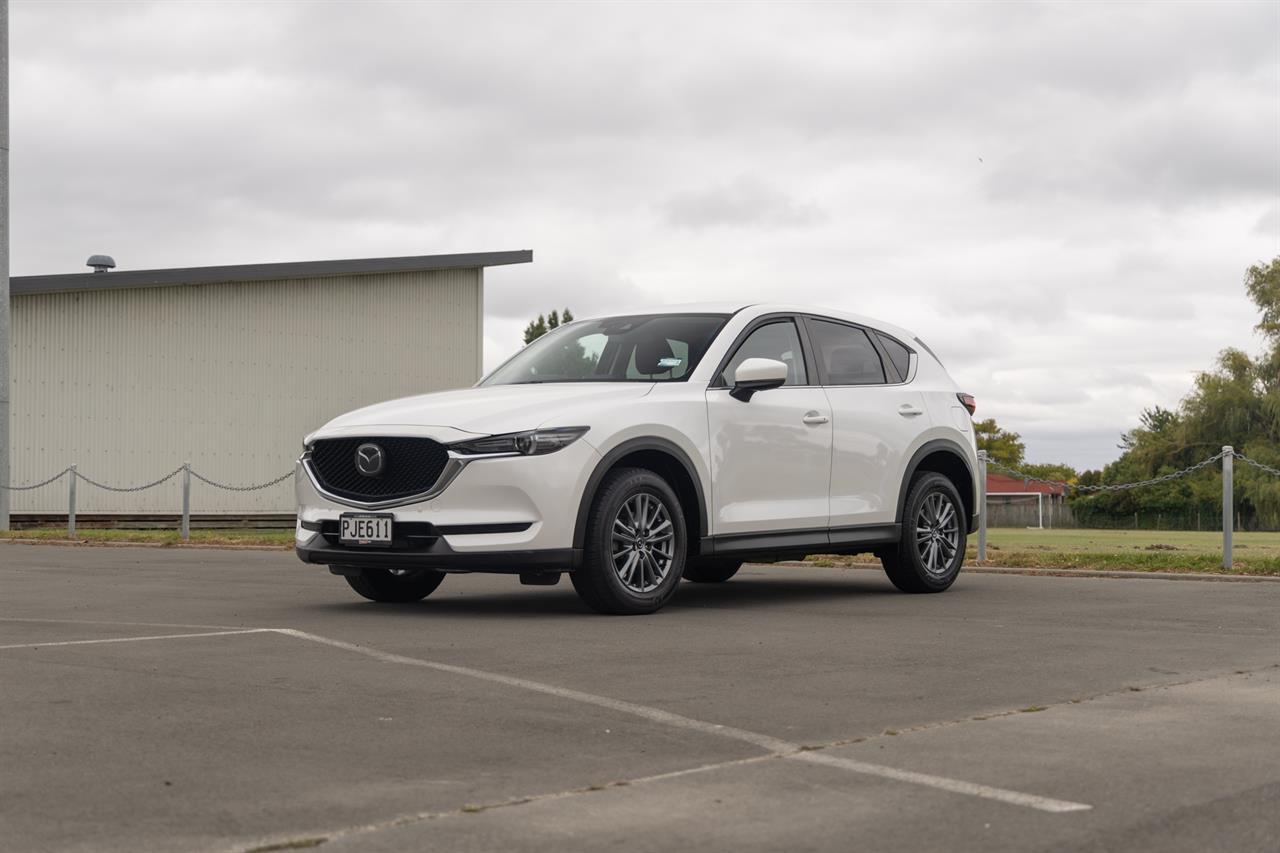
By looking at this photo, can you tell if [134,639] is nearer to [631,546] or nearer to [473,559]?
[473,559]

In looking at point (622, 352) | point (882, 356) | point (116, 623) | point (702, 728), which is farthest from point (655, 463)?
point (702, 728)

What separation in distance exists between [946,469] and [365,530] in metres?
4.67

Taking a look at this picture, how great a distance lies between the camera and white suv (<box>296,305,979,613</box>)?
904cm

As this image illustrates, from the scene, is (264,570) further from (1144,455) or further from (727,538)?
(1144,455)

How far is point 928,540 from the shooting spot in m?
11.6

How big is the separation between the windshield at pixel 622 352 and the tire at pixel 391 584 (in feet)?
4.31

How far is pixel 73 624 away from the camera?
29.0 feet

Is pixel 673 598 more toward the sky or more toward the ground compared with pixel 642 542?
more toward the ground

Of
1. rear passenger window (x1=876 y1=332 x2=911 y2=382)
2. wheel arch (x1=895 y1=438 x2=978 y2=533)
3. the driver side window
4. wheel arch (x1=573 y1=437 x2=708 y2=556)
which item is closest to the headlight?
wheel arch (x1=573 y1=437 x2=708 y2=556)

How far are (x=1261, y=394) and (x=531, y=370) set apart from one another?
57.9m

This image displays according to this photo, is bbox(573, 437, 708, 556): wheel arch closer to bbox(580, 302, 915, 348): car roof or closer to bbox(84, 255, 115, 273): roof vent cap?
bbox(580, 302, 915, 348): car roof

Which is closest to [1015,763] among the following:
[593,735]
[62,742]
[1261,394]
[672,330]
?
[593,735]

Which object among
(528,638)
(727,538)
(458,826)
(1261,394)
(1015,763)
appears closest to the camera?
(458,826)

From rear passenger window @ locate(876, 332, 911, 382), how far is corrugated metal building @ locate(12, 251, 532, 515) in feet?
61.7
